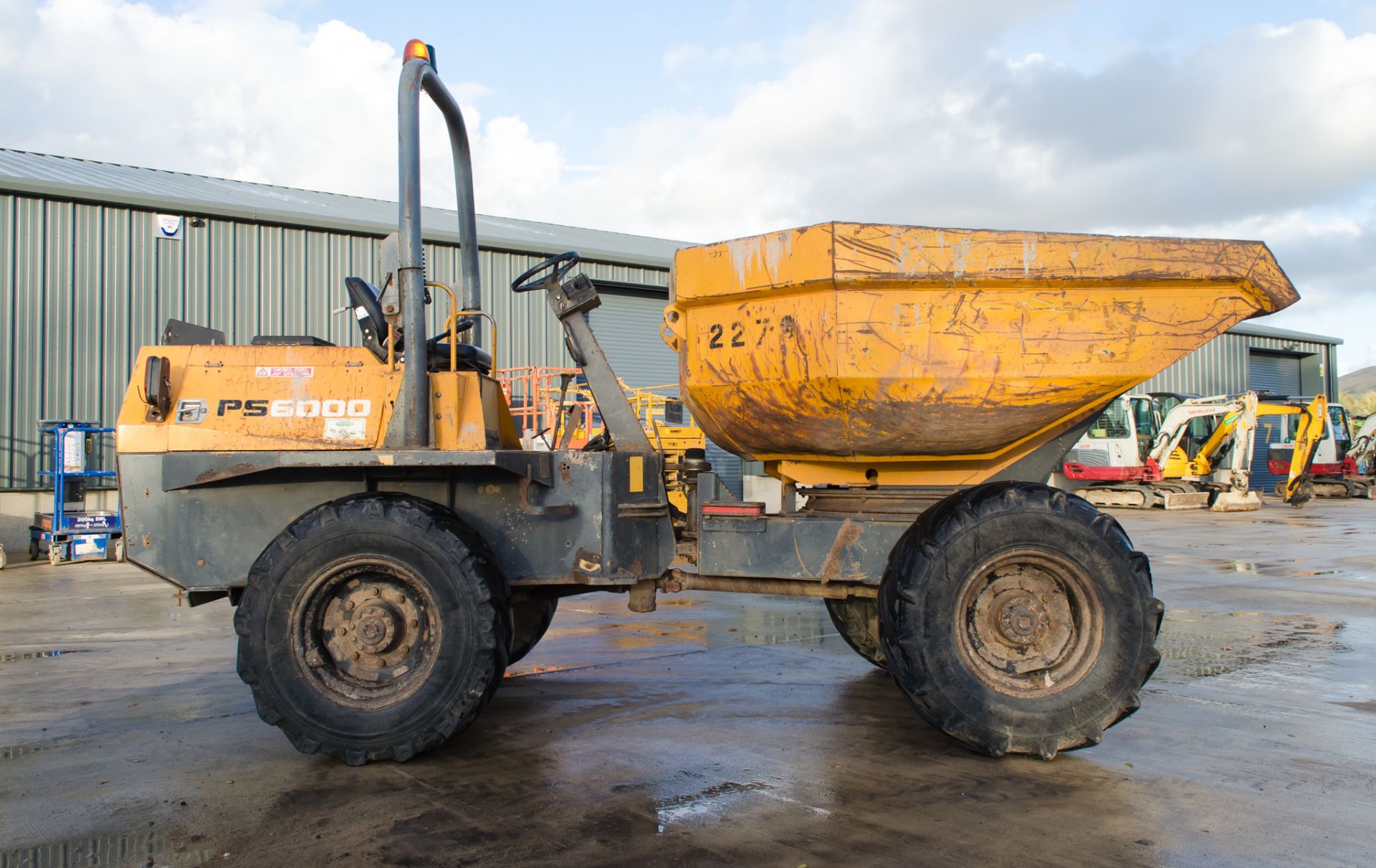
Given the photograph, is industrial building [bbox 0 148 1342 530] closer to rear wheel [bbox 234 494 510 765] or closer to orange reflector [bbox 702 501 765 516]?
orange reflector [bbox 702 501 765 516]

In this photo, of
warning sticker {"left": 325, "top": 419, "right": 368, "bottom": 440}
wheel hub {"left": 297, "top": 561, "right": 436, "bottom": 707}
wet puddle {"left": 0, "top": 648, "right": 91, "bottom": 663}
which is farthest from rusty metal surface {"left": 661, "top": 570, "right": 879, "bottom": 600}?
wet puddle {"left": 0, "top": 648, "right": 91, "bottom": 663}

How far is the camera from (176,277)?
53.8 ft

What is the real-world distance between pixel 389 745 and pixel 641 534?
Result: 1445 mm

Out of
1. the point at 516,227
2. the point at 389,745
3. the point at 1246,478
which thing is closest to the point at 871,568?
the point at 389,745

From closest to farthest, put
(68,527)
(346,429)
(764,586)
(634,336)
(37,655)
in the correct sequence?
(346,429) → (764,586) → (37,655) → (68,527) → (634,336)

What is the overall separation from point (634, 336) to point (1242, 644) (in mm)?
15209

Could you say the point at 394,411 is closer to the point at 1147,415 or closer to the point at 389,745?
the point at 389,745

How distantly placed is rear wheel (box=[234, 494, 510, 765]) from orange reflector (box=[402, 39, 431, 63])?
2.14 metres

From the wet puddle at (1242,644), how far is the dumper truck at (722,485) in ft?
7.12

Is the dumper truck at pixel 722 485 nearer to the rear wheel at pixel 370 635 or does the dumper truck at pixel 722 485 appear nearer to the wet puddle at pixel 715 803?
the rear wheel at pixel 370 635

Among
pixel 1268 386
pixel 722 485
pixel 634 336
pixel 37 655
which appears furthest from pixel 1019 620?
pixel 1268 386

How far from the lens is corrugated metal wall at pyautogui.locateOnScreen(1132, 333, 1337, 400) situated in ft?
110

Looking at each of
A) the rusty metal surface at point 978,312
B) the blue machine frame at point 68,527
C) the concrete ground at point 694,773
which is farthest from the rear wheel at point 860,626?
the blue machine frame at point 68,527

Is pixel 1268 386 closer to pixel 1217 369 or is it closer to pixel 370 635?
pixel 1217 369
